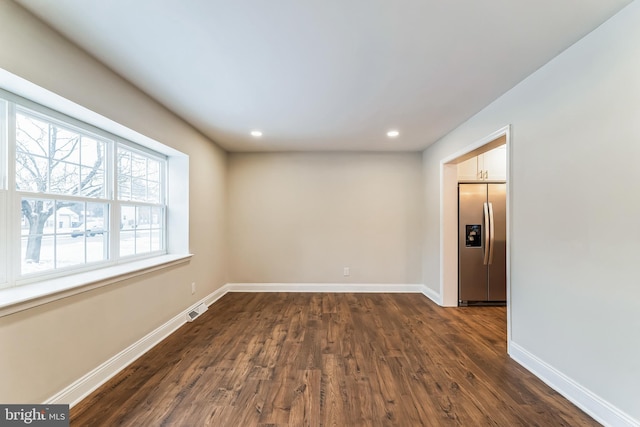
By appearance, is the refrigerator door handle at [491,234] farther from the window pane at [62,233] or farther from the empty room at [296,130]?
the window pane at [62,233]

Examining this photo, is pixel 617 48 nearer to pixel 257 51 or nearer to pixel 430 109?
pixel 430 109

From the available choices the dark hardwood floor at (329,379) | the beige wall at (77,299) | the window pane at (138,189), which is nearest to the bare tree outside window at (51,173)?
the beige wall at (77,299)

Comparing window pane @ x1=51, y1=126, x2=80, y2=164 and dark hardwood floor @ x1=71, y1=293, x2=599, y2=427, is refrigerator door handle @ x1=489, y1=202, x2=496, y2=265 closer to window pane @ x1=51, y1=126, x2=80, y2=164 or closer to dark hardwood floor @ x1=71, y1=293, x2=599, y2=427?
dark hardwood floor @ x1=71, y1=293, x2=599, y2=427

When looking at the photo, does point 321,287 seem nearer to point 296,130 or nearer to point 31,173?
point 296,130

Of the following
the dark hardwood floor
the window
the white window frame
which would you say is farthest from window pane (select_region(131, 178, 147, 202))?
the dark hardwood floor

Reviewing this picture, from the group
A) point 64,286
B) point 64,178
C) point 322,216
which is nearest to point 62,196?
point 64,178

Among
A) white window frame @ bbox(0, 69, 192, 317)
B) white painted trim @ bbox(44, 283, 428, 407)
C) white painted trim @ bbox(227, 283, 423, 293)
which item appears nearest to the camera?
white window frame @ bbox(0, 69, 192, 317)

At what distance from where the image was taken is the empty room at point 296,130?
157cm

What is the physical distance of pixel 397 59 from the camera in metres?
1.98

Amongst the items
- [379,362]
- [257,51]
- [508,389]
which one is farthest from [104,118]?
[508,389]

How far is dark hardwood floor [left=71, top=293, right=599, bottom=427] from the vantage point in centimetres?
175

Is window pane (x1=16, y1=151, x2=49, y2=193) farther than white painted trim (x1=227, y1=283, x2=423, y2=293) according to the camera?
No

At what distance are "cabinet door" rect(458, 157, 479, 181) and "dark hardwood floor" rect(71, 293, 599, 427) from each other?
6.53 feet

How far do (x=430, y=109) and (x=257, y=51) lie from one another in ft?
6.36
